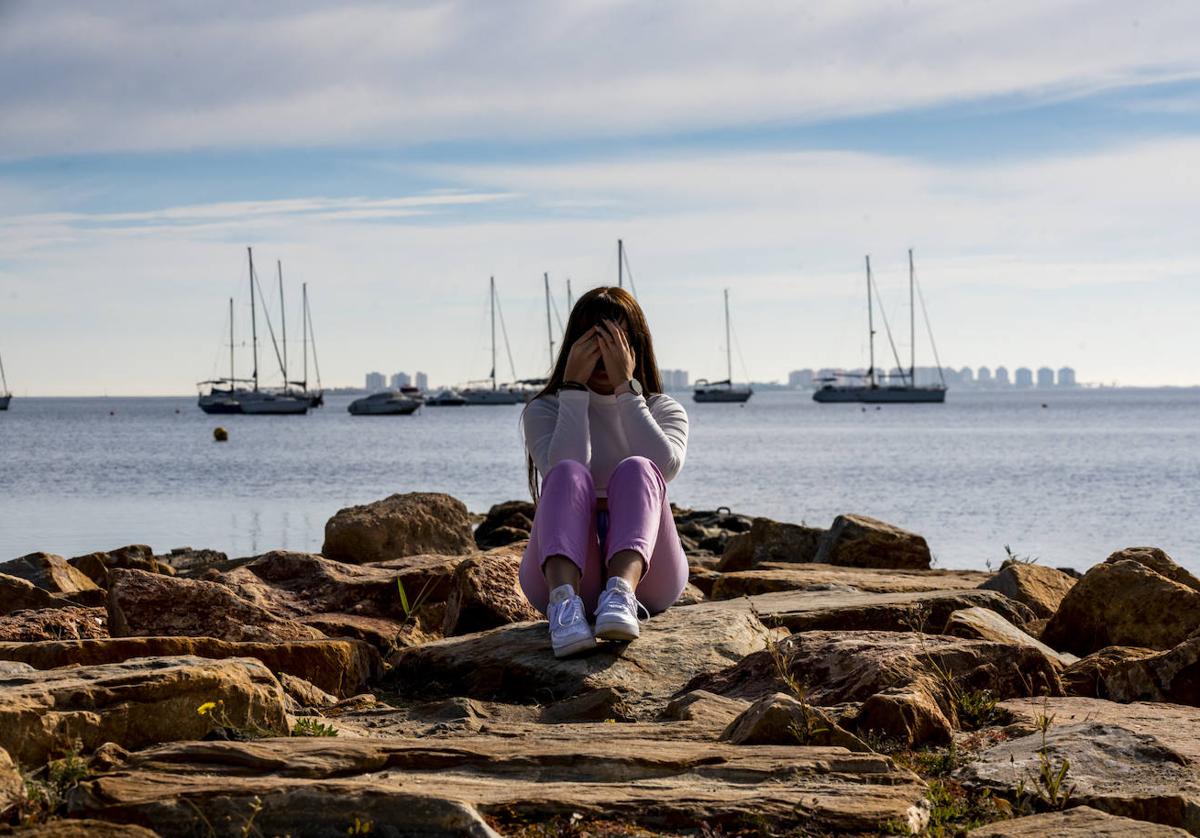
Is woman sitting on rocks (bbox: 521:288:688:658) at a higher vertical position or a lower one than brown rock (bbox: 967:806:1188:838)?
higher

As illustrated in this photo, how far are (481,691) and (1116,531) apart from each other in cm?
2157

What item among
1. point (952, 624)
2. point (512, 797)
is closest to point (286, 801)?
point (512, 797)

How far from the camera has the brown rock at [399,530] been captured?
1140cm

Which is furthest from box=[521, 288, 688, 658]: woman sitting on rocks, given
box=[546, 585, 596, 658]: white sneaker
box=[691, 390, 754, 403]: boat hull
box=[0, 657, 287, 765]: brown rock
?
box=[691, 390, 754, 403]: boat hull

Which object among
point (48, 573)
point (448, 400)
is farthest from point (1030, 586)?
point (448, 400)

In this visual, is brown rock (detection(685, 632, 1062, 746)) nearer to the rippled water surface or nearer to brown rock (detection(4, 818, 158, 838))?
brown rock (detection(4, 818, 158, 838))

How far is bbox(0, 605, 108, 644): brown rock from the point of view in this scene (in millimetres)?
6801

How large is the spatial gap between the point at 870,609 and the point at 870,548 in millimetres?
4878

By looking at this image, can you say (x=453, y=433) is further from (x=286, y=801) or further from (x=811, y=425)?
(x=286, y=801)

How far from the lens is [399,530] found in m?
11.6

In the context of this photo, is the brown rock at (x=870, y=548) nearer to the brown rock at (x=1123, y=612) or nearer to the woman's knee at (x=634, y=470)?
the brown rock at (x=1123, y=612)

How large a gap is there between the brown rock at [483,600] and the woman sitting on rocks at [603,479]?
0.73 meters

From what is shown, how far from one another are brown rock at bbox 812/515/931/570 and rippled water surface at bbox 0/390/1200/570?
28.9ft

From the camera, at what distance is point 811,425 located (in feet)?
291
